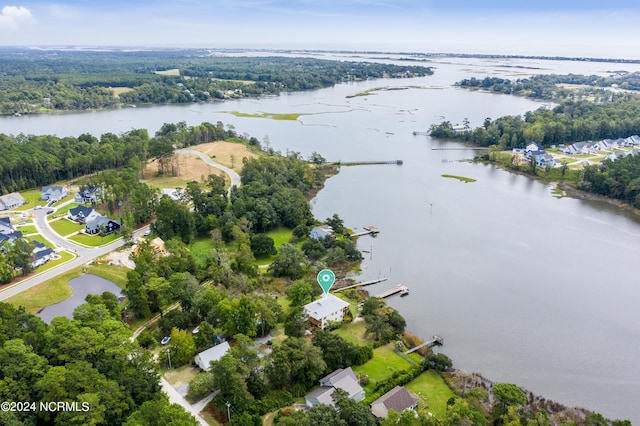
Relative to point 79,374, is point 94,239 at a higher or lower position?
lower

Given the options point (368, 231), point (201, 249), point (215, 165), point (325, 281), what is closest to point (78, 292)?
point (201, 249)

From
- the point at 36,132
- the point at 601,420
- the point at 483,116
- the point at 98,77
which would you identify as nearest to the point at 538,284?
the point at 601,420

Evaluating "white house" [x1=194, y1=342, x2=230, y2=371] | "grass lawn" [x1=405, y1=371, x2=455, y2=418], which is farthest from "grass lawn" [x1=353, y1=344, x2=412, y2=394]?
"white house" [x1=194, y1=342, x2=230, y2=371]

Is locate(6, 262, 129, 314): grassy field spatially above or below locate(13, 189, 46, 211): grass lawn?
above

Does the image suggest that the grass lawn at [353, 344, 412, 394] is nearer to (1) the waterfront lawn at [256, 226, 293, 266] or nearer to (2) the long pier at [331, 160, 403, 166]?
(1) the waterfront lawn at [256, 226, 293, 266]

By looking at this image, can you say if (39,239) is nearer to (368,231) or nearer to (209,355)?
(209,355)

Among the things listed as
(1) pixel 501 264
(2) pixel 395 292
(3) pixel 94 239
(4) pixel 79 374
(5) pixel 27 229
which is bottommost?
(5) pixel 27 229

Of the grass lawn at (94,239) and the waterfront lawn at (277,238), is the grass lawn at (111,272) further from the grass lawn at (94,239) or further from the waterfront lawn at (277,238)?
the waterfront lawn at (277,238)
